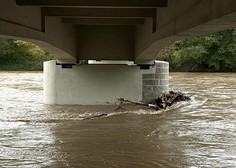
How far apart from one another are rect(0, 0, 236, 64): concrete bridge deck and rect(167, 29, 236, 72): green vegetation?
2883 cm

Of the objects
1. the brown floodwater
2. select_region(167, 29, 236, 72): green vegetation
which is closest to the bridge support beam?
the brown floodwater

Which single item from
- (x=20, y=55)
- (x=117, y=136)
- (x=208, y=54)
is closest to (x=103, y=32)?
(x=117, y=136)

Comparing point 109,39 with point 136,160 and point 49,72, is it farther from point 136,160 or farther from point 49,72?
point 136,160

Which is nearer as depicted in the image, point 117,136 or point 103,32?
point 117,136

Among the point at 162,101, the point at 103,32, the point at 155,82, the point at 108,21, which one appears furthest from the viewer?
the point at 155,82

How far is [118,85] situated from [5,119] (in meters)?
5.05

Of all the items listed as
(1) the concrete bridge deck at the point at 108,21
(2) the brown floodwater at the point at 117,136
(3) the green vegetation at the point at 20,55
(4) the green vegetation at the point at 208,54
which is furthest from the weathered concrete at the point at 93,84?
(3) the green vegetation at the point at 20,55

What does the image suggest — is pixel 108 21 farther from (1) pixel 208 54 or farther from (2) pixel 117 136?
(1) pixel 208 54

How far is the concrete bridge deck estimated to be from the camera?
512 centimetres

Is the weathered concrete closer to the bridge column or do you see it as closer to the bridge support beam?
the bridge support beam

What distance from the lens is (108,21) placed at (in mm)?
12109

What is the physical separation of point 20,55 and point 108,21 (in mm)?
38601

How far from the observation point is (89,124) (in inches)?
527

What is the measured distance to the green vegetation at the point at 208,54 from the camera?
43.5 metres
